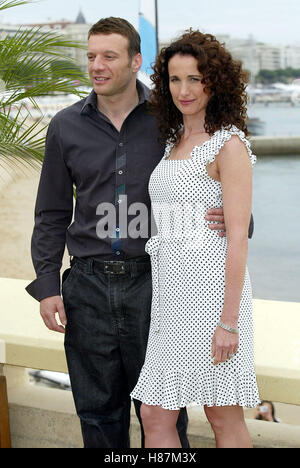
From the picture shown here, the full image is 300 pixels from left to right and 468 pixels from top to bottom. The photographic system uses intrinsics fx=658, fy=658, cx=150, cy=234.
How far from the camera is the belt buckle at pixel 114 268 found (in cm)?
186

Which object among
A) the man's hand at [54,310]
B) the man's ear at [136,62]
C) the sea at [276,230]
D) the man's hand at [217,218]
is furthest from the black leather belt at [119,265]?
the sea at [276,230]

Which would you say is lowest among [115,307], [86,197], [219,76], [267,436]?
[267,436]

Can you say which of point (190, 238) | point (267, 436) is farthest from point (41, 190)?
point (267, 436)

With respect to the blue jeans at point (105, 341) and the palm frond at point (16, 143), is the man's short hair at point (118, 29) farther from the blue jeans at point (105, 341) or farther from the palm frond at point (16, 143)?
the palm frond at point (16, 143)

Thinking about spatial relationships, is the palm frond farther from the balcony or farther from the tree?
the balcony

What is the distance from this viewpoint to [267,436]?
2.42 meters

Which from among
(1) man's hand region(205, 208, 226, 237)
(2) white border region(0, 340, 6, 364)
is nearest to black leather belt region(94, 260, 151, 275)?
(1) man's hand region(205, 208, 226, 237)

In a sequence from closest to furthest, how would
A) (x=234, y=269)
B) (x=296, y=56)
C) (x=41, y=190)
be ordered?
1. (x=234, y=269)
2. (x=41, y=190)
3. (x=296, y=56)

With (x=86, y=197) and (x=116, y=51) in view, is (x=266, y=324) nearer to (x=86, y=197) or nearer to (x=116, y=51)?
(x=86, y=197)

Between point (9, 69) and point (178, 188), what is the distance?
1202mm

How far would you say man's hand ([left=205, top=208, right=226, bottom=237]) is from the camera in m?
1.64

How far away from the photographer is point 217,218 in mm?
1638

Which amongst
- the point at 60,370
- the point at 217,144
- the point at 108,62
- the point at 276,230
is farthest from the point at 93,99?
the point at 276,230

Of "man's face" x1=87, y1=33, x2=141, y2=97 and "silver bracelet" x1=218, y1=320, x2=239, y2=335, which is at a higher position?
"man's face" x1=87, y1=33, x2=141, y2=97
